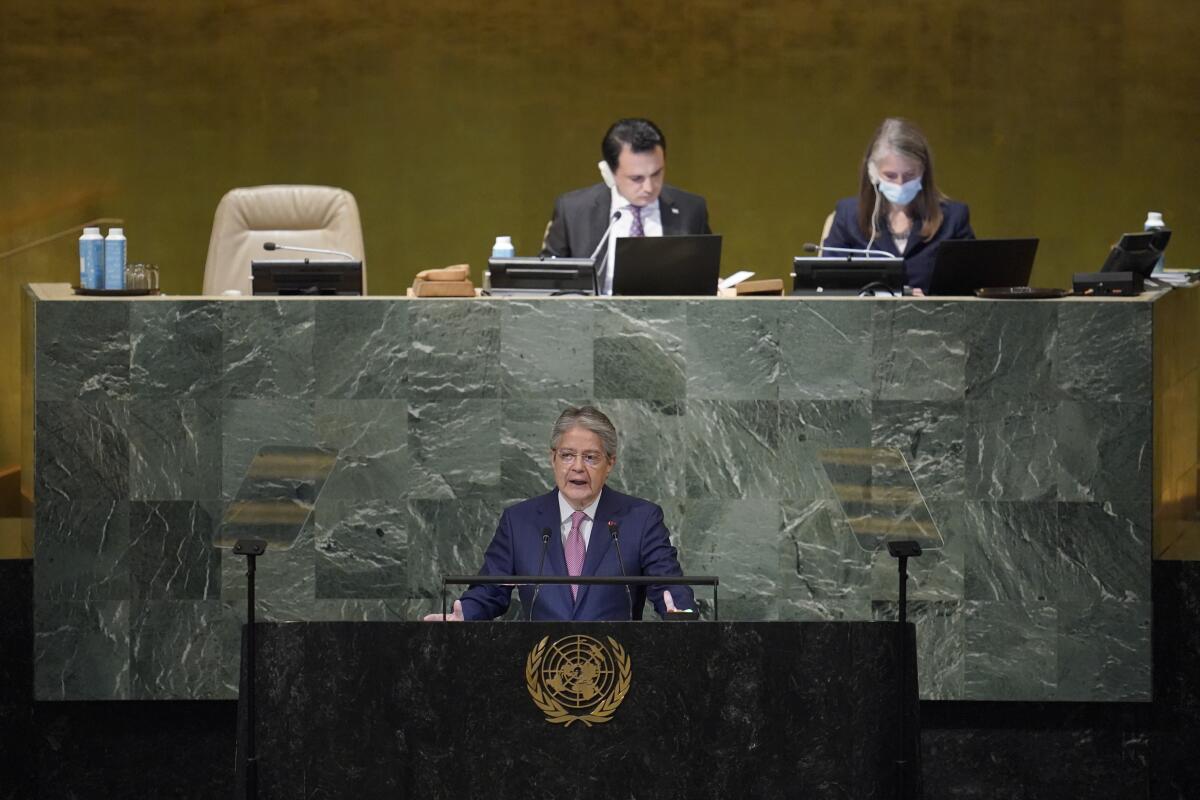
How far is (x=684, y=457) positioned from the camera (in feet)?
15.1

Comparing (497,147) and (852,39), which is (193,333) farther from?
(852,39)

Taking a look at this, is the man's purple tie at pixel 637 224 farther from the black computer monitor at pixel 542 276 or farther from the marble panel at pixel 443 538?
the marble panel at pixel 443 538

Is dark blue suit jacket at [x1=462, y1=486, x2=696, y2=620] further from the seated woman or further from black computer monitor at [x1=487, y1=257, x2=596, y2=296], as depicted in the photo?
the seated woman

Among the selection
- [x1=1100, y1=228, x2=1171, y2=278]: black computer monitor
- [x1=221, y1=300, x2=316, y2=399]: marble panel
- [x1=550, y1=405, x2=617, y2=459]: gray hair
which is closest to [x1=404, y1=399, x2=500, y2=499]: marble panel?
[x1=221, y1=300, x2=316, y2=399]: marble panel

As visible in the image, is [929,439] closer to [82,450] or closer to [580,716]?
[580,716]

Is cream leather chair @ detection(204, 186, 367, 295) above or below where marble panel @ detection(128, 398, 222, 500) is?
above

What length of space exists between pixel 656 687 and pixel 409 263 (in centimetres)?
482

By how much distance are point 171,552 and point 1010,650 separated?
2325 millimetres

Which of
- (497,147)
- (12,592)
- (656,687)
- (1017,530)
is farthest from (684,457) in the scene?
(497,147)

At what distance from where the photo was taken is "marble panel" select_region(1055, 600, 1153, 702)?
4.54 m

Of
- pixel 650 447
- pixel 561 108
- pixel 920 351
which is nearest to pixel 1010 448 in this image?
pixel 920 351

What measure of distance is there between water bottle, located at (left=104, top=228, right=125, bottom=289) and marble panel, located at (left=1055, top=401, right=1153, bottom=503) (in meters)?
2.67

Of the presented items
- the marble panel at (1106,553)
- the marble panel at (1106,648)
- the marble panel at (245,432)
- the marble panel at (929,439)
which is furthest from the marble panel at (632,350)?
the marble panel at (1106,648)

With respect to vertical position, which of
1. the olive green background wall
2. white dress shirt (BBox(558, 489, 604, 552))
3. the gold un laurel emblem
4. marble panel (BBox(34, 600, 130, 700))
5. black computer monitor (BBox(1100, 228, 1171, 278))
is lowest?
marble panel (BBox(34, 600, 130, 700))
